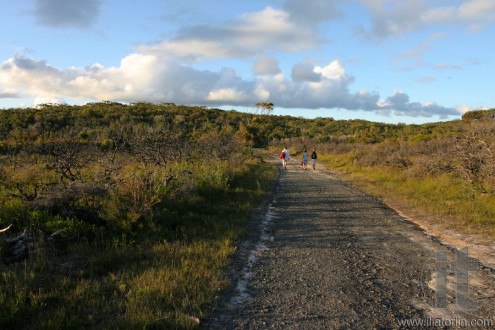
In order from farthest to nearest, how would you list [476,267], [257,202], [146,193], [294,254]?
[257,202] → [146,193] → [294,254] → [476,267]

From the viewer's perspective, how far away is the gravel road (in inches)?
144

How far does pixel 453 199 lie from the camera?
1073 cm

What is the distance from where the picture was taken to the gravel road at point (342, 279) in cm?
365

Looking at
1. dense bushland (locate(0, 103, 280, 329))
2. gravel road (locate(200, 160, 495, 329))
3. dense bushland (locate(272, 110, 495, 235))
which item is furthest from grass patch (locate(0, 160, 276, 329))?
dense bushland (locate(272, 110, 495, 235))

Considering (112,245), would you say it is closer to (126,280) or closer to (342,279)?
(126,280)

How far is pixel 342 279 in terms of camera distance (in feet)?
15.4

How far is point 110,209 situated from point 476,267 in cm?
649

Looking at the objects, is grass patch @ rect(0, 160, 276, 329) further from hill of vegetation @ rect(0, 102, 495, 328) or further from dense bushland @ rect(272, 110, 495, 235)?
dense bushland @ rect(272, 110, 495, 235)

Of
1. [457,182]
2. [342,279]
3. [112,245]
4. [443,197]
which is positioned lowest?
[112,245]

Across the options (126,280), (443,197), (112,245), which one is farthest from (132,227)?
(443,197)

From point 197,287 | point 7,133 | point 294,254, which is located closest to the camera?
point 197,287

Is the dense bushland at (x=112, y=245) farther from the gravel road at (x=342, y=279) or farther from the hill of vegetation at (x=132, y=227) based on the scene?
the gravel road at (x=342, y=279)

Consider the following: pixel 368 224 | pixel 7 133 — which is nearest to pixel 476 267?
pixel 368 224

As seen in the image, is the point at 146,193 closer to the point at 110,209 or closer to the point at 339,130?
the point at 110,209
